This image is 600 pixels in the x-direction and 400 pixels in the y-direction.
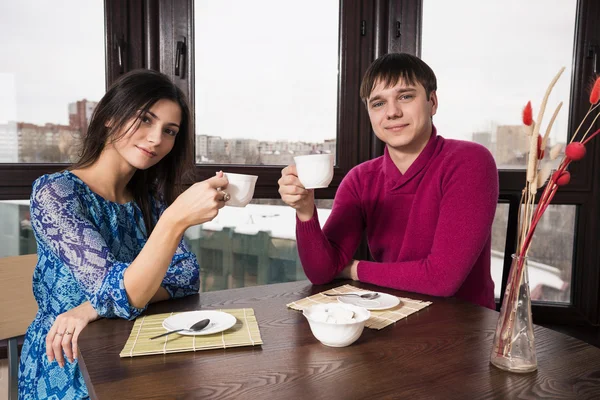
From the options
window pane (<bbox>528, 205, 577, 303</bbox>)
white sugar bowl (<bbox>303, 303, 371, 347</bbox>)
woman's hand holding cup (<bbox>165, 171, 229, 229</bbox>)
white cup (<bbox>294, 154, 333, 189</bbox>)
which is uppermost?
white cup (<bbox>294, 154, 333, 189</bbox>)

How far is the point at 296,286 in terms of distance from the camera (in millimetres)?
1419

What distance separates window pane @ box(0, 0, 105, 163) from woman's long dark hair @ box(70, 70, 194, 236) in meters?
0.72

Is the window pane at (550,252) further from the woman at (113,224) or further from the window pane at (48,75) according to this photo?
the window pane at (48,75)

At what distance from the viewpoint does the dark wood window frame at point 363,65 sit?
2.16m

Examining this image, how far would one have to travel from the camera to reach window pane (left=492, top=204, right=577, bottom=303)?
7.99 feet

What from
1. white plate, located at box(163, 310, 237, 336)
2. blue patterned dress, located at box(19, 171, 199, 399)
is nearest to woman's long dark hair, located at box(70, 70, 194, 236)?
blue patterned dress, located at box(19, 171, 199, 399)

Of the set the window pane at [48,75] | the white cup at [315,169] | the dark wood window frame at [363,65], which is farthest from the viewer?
the dark wood window frame at [363,65]

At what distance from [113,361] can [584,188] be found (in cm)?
222

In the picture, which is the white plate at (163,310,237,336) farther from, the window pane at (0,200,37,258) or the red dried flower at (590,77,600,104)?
the window pane at (0,200,37,258)

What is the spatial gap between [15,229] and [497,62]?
87.3 inches

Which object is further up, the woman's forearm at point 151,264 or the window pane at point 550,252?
the woman's forearm at point 151,264

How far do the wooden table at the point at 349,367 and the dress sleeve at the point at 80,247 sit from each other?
0.17 feet

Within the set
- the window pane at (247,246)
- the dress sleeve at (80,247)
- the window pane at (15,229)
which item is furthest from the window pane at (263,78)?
the dress sleeve at (80,247)

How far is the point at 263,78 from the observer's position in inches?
91.0
